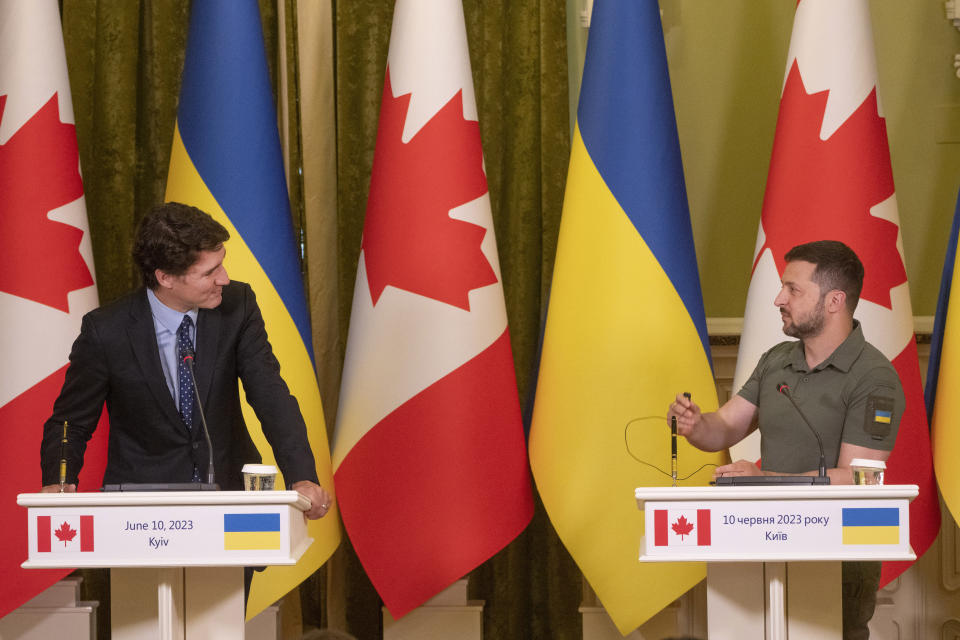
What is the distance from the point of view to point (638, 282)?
355cm

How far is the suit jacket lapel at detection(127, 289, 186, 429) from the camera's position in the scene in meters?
2.72

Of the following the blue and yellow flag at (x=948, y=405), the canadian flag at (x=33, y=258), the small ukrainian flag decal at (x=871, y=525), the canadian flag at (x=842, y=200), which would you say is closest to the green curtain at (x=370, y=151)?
the canadian flag at (x=33, y=258)

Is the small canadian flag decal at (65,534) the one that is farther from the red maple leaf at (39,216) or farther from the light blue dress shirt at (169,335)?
the red maple leaf at (39,216)

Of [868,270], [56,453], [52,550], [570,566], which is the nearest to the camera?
[52,550]

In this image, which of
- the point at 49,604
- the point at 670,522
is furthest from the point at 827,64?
the point at 49,604

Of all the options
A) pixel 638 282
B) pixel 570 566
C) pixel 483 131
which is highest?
pixel 483 131

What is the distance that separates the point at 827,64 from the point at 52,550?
262 centimetres

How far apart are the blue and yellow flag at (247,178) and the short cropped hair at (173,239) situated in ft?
2.89

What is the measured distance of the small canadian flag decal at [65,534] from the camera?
2.29 m

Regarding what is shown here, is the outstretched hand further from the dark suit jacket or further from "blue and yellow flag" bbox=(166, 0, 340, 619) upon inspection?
"blue and yellow flag" bbox=(166, 0, 340, 619)

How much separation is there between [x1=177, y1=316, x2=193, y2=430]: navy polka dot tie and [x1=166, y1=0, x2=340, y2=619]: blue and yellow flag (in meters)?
0.86

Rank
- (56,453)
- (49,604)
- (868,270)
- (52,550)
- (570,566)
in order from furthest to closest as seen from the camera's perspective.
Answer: (570,566) < (49,604) < (868,270) < (56,453) < (52,550)

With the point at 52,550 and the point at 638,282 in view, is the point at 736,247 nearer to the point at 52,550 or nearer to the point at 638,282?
the point at 638,282

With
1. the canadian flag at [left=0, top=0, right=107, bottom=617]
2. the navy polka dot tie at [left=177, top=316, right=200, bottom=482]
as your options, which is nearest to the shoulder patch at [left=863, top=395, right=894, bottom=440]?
the navy polka dot tie at [left=177, top=316, right=200, bottom=482]
